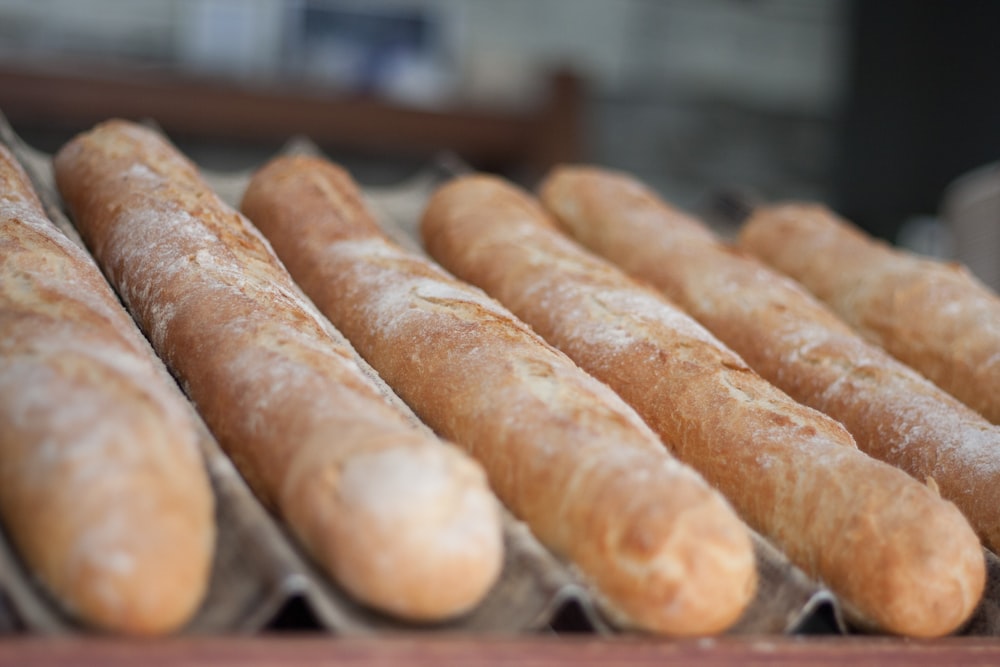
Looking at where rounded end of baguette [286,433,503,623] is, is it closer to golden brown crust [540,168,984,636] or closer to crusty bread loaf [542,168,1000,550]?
golden brown crust [540,168,984,636]

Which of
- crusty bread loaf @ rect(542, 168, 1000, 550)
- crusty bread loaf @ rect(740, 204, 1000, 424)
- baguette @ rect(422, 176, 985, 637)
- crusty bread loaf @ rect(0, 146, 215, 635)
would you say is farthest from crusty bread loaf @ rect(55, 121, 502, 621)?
crusty bread loaf @ rect(740, 204, 1000, 424)

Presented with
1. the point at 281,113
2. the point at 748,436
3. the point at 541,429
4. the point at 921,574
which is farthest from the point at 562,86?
the point at 921,574

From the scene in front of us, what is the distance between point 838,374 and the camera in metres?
1.73

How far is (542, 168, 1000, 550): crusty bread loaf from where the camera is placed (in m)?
1.53

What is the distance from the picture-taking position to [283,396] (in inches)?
49.3

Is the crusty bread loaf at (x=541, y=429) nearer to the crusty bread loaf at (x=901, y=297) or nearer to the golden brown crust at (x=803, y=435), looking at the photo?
the golden brown crust at (x=803, y=435)

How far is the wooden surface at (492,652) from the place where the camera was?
2.96 ft

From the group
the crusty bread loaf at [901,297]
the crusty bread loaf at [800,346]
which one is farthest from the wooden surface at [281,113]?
the crusty bread loaf at [901,297]

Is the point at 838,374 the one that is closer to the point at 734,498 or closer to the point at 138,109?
the point at 734,498

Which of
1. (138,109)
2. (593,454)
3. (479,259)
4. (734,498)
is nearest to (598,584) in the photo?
(593,454)

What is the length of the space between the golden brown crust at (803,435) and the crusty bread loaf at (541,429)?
0.58 feet

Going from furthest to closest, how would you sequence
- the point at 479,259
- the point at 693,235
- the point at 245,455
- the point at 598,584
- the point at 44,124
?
the point at 44,124, the point at 693,235, the point at 479,259, the point at 245,455, the point at 598,584

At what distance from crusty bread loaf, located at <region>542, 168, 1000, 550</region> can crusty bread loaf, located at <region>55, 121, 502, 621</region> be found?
725mm

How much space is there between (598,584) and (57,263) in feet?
2.64
